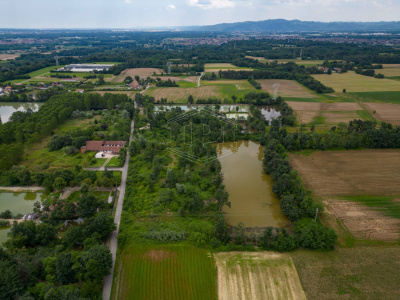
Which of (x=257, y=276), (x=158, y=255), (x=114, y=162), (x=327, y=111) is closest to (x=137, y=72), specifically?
(x=114, y=162)

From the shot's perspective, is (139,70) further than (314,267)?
Yes

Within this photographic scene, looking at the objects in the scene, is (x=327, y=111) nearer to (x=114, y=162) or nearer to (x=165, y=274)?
(x=114, y=162)

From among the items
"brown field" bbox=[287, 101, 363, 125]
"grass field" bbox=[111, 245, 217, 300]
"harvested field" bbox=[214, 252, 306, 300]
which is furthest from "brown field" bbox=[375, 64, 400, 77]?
"grass field" bbox=[111, 245, 217, 300]

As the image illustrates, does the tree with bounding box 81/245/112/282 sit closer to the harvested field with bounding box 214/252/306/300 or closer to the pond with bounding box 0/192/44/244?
the harvested field with bounding box 214/252/306/300

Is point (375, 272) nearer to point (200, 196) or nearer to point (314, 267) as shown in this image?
point (314, 267)

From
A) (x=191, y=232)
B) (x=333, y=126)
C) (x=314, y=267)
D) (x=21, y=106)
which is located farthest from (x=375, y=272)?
(x=21, y=106)

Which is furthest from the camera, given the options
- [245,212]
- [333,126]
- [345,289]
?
[333,126]

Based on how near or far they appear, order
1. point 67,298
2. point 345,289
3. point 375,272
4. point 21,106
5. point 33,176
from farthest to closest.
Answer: point 21,106 → point 33,176 → point 375,272 → point 345,289 → point 67,298
